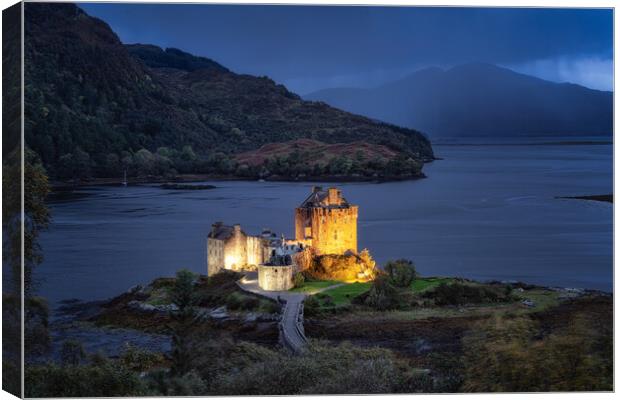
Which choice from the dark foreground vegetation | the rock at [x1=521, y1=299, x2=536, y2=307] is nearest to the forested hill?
the dark foreground vegetation

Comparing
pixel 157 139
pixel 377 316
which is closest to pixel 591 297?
pixel 377 316

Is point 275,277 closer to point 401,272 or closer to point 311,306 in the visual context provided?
point 311,306

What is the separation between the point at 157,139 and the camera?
18.2 metres

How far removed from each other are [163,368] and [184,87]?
6.99 meters

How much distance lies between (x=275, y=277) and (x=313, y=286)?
2.27ft

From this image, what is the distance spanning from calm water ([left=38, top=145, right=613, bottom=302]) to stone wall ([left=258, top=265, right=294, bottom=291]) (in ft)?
8.13

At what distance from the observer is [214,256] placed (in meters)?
17.9

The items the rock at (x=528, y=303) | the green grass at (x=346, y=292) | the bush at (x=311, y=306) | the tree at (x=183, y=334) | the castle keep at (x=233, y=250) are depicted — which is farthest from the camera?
the castle keep at (x=233, y=250)

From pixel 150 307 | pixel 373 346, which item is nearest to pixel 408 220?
pixel 150 307

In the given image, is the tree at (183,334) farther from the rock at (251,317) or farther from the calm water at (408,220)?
the calm water at (408,220)

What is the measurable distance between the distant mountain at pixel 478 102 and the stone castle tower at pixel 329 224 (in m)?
1.85

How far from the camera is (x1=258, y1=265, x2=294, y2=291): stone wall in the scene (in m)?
16.0

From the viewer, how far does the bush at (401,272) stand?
16.3 metres

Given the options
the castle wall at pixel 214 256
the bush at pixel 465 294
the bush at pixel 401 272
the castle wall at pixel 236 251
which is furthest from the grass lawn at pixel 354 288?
the castle wall at pixel 214 256
